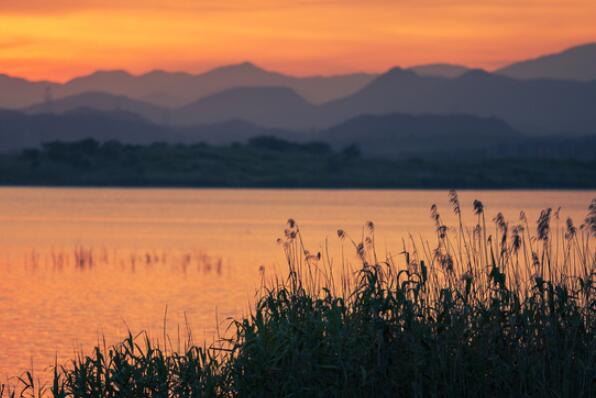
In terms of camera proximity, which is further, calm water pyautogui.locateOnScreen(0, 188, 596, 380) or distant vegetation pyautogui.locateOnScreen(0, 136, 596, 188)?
distant vegetation pyautogui.locateOnScreen(0, 136, 596, 188)

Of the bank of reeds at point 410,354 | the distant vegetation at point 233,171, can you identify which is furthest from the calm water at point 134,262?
the distant vegetation at point 233,171

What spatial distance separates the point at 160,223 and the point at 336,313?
6546 centimetres

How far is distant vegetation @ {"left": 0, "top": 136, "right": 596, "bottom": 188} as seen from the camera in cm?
17300

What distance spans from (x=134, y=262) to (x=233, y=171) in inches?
5140

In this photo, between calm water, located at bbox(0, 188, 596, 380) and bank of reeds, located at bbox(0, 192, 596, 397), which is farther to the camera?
calm water, located at bbox(0, 188, 596, 380)

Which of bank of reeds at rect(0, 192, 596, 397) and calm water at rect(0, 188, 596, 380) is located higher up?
bank of reeds at rect(0, 192, 596, 397)

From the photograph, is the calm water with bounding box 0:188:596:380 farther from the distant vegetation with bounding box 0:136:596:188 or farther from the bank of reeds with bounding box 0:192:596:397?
the distant vegetation with bounding box 0:136:596:188

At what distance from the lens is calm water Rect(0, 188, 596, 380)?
2878 cm

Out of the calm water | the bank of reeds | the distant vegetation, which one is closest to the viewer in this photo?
the bank of reeds

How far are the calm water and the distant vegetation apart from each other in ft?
203

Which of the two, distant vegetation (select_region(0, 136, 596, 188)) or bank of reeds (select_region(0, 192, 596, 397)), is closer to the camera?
bank of reeds (select_region(0, 192, 596, 397))

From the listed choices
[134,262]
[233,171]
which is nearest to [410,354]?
[134,262]

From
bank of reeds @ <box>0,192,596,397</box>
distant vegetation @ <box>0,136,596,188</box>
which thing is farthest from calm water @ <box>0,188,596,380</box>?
distant vegetation @ <box>0,136,596,188</box>

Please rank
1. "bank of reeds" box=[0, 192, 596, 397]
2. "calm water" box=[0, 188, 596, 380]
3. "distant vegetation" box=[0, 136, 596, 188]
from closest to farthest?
"bank of reeds" box=[0, 192, 596, 397], "calm water" box=[0, 188, 596, 380], "distant vegetation" box=[0, 136, 596, 188]
